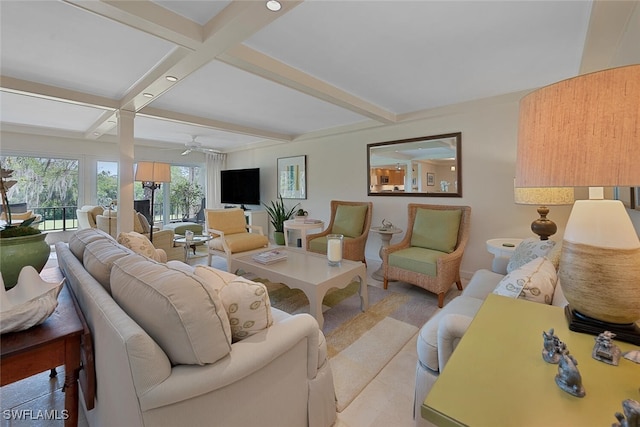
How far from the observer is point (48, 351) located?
94cm

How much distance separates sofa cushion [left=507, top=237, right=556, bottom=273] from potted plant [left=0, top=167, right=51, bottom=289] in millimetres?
2901

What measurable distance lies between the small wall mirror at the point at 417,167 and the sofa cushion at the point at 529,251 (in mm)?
1581

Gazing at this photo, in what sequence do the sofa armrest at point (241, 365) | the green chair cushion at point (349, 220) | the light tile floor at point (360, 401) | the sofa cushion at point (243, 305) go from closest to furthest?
the sofa armrest at point (241, 365) → the sofa cushion at point (243, 305) → the light tile floor at point (360, 401) → the green chair cushion at point (349, 220)

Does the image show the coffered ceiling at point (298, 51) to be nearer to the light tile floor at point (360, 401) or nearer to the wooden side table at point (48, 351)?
the wooden side table at point (48, 351)

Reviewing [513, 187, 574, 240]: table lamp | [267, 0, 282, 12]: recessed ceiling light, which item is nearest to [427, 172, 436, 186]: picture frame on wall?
[513, 187, 574, 240]: table lamp

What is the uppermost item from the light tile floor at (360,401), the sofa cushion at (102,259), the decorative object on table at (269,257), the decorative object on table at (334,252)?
the sofa cushion at (102,259)

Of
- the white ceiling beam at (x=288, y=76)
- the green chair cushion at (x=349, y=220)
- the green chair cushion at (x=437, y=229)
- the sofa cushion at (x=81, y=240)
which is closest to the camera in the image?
the sofa cushion at (x=81, y=240)

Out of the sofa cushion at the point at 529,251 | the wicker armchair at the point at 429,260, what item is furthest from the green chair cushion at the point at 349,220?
the sofa cushion at the point at 529,251

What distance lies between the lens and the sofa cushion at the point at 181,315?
0.90 meters

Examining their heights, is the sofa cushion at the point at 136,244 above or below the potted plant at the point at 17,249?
below

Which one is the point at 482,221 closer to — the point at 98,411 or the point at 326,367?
the point at 326,367

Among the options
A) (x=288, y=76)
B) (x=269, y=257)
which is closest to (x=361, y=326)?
(x=269, y=257)

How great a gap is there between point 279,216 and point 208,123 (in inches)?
85.9

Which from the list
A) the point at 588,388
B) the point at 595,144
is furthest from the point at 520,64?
the point at 588,388
